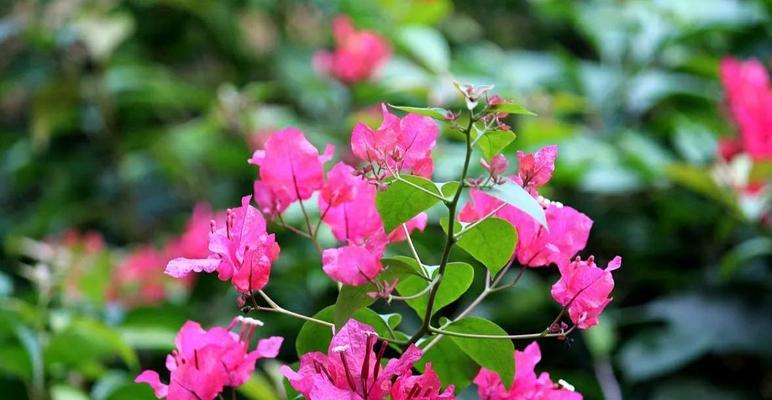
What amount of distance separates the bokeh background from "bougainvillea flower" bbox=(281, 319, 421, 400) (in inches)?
13.3

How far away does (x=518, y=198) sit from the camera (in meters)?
0.39

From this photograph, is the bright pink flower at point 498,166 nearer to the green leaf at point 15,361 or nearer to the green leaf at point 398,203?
the green leaf at point 398,203

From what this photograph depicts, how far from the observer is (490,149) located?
0.43 metres

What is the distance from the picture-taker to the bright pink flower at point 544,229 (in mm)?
451

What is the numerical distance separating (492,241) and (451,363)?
0.08m

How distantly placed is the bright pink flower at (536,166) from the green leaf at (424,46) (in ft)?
3.23

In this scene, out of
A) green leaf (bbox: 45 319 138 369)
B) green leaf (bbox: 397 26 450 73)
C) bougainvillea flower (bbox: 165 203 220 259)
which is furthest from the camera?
green leaf (bbox: 397 26 450 73)

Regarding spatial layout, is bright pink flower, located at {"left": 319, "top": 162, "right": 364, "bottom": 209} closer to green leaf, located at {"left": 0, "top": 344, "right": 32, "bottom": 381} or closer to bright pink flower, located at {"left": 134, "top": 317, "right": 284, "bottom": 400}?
bright pink flower, located at {"left": 134, "top": 317, "right": 284, "bottom": 400}

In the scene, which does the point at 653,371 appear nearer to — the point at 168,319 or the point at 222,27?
the point at 168,319

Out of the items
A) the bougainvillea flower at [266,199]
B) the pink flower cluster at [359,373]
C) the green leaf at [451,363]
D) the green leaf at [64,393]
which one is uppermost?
the bougainvillea flower at [266,199]

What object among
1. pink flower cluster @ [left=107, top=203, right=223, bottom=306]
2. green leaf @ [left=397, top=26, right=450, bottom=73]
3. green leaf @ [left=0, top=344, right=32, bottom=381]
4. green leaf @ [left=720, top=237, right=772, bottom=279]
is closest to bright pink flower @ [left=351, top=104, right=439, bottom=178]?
green leaf @ [left=0, top=344, right=32, bottom=381]

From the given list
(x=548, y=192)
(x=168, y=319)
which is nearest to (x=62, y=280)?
(x=168, y=319)

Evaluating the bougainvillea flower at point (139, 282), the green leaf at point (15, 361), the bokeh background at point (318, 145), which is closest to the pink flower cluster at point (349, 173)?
the bokeh background at point (318, 145)

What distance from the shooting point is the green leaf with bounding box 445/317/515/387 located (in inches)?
17.2
